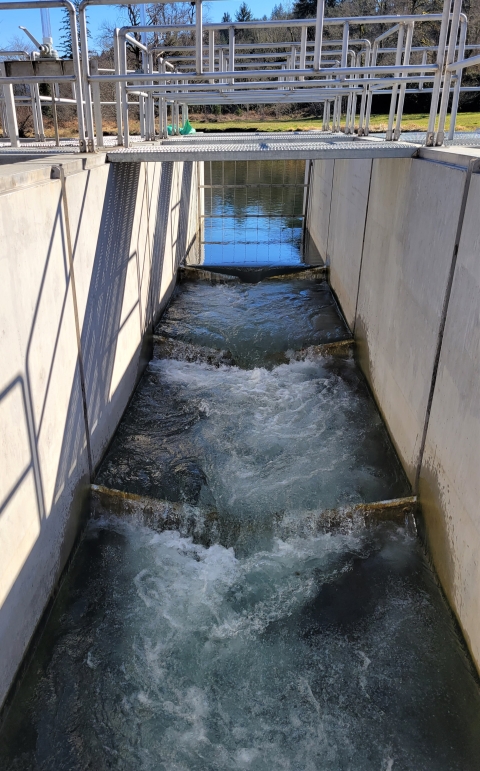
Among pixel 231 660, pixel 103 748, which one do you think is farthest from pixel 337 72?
pixel 103 748

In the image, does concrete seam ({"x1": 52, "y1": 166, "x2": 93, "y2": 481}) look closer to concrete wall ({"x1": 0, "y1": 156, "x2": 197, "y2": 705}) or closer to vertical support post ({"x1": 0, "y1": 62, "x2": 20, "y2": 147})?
concrete wall ({"x1": 0, "y1": 156, "x2": 197, "y2": 705})

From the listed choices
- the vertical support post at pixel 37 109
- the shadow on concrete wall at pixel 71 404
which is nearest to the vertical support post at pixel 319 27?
the shadow on concrete wall at pixel 71 404

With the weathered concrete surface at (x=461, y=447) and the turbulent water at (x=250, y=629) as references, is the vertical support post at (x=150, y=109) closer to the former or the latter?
the turbulent water at (x=250, y=629)

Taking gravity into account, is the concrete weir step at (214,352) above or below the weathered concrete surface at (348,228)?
below

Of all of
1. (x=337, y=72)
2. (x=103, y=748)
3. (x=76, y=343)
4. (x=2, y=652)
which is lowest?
(x=103, y=748)

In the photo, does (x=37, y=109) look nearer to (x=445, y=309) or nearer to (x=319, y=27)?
(x=319, y=27)

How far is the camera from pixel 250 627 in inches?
176

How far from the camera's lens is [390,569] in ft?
16.4

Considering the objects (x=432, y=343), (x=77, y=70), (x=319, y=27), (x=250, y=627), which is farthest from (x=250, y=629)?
(x=77, y=70)

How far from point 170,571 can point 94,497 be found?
1187 millimetres

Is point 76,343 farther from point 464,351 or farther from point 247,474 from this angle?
point 464,351

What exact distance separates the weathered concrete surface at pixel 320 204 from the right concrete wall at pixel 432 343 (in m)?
5.27

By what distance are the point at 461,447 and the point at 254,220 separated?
15165 millimetres

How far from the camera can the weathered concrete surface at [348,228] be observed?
373 inches
